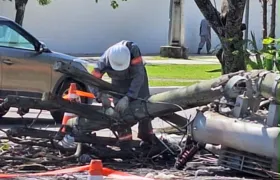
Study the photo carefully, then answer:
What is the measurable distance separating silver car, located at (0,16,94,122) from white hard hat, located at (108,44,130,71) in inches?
163

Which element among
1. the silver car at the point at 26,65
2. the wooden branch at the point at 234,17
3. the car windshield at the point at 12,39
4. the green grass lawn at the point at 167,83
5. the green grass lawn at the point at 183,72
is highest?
the wooden branch at the point at 234,17

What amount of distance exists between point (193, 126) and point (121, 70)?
132 cm

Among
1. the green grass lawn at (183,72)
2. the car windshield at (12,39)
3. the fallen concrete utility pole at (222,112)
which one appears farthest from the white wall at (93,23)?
the fallen concrete utility pole at (222,112)

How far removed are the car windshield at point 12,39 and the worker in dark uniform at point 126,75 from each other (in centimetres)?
435

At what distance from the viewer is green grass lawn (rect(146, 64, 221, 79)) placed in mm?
21594

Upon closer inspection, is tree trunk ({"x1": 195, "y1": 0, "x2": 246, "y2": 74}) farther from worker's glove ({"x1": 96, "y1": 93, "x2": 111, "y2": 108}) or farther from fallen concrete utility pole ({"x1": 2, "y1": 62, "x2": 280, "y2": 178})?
worker's glove ({"x1": 96, "y1": 93, "x2": 111, "y2": 108})

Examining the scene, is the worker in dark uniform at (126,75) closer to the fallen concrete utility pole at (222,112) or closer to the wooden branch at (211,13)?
the fallen concrete utility pole at (222,112)

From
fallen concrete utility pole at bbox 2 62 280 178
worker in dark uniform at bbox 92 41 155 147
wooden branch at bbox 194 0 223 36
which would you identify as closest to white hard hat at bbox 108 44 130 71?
worker in dark uniform at bbox 92 41 155 147

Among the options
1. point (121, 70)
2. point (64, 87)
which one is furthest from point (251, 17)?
point (121, 70)

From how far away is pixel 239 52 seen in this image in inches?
462

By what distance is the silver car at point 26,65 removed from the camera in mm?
12828

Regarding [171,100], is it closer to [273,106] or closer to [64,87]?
[273,106]

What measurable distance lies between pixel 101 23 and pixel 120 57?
92.2ft

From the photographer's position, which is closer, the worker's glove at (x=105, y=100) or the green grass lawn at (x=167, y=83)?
the worker's glove at (x=105, y=100)
